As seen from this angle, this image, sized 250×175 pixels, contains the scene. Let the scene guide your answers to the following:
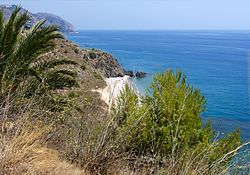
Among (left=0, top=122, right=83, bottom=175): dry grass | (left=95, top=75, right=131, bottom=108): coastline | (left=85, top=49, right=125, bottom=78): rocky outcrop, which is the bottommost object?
(left=85, top=49, right=125, bottom=78): rocky outcrop

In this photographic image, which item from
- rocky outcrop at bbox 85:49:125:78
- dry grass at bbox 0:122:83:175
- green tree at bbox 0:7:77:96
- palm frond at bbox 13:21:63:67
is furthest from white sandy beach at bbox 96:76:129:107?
rocky outcrop at bbox 85:49:125:78

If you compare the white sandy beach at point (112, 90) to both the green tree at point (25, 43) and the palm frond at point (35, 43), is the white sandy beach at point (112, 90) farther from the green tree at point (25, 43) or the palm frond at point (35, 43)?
the palm frond at point (35, 43)

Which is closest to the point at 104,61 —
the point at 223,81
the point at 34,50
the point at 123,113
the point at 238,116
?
the point at 223,81

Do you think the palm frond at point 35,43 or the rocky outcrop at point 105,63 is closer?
the palm frond at point 35,43

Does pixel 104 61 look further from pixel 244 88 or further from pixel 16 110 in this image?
pixel 16 110

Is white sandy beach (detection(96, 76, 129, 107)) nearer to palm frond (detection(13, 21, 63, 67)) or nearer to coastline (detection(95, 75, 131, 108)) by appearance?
coastline (detection(95, 75, 131, 108))

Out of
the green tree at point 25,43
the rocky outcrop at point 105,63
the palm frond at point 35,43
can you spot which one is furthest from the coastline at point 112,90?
the rocky outcrop at point 105,63

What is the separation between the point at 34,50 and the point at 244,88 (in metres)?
53.2

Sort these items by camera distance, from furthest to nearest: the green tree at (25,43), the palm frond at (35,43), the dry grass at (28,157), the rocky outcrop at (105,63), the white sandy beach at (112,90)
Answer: the rocky outcrop at (105,63)
the palm frond at (35,43)
the green tree at (25,43)
the white sandy beach at (112,90)
the dry grass at (28,157)

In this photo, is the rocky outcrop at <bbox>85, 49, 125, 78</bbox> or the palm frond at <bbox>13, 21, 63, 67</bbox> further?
the rocky outcrop at <bbox>85, 49, 125, 78</bbox>

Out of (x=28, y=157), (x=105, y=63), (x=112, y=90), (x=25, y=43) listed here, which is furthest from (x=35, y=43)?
(x=105, y=63)

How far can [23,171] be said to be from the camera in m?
2.82

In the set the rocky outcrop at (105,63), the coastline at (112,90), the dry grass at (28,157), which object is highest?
the coastline at (112,90)

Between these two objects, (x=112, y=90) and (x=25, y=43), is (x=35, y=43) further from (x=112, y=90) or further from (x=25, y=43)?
(x=112, y=90)
